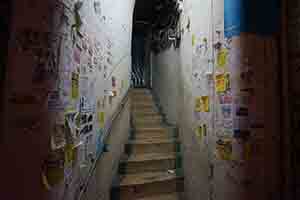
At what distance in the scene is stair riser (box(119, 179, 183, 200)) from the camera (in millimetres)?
1886

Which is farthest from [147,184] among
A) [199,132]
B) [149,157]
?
[199,132]

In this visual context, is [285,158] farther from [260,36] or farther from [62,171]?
[62,171]

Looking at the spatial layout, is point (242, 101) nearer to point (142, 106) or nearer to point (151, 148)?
point (151, 148)

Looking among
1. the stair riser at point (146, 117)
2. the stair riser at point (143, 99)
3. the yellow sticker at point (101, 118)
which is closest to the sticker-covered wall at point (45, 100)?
the yellow sticker at point (101, 118)

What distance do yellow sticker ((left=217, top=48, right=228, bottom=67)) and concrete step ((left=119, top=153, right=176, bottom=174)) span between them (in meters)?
1.48

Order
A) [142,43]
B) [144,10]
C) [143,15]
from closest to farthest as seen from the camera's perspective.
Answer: [144,10] → [143,15] → [142,43]

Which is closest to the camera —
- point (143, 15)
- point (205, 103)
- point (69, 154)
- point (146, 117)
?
point (69, 154)

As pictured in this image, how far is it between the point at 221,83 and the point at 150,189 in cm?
139

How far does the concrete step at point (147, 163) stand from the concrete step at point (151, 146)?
9 centimetres

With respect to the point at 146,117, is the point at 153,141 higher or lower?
lower

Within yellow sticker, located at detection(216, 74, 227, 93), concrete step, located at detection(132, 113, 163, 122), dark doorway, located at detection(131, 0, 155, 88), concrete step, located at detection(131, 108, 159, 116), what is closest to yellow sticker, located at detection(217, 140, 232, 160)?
yellow sticker, located at detection(216, 74, 227, 93)

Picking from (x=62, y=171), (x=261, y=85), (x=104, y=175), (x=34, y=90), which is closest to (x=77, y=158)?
(x=62, y=171)

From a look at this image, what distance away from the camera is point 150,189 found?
199 cm

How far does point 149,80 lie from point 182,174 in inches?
107
